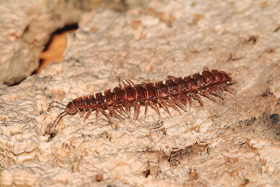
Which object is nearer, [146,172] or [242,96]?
[146,172]

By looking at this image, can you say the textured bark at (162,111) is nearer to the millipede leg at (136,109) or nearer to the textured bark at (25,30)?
the millipede leg at (136,109)

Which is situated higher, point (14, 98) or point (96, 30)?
point (96, 30)

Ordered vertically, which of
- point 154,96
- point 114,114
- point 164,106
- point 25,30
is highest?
point 25,30

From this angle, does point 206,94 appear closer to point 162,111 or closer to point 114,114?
point 162,111

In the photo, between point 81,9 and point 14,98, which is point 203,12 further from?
point 14,98

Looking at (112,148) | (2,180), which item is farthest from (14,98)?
(112,148)

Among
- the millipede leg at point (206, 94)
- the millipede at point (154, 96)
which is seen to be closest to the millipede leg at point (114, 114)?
the millipede at point (154, 96)

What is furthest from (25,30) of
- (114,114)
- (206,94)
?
(206,94)
